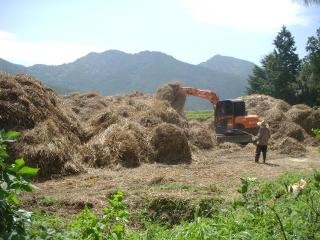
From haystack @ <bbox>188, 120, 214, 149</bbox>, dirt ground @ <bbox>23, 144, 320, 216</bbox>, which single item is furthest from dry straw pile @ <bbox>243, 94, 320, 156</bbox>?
dirt ground @ <bbox>23, 144, 320, 216</bbox>

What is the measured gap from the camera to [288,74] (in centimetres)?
4984

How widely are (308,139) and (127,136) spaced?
11.8 m

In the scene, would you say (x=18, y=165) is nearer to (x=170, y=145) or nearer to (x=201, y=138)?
(x=170, y=145)

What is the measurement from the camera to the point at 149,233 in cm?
570

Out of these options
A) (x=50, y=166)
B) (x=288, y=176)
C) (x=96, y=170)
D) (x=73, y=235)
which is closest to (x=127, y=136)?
(x=96, y=170)

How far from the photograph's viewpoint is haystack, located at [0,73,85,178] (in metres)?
11.0

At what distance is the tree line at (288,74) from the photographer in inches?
1711

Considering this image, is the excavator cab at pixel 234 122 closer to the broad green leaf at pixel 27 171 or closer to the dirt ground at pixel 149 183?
the dirt ground at pixel 149 183


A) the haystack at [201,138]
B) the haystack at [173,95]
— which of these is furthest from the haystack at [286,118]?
the haystack at [173,95]

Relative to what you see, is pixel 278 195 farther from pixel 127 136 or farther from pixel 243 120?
pixel 243 120

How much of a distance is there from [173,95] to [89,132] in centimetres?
1025

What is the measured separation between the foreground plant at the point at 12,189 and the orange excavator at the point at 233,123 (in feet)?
64.0

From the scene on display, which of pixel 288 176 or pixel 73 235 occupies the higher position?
pixel 73 235

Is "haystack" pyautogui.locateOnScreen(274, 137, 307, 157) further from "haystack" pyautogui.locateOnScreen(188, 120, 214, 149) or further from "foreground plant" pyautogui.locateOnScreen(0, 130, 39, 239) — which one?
"foreground plant" pyautogui.locateOnScreen(0, 130, 39, 239)
